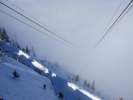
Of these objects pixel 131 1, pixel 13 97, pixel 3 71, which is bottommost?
pixel 131 1

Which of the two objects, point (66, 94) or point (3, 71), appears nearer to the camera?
point (3, 71)

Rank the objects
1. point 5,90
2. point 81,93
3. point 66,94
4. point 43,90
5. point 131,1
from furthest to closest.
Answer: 1. point 81,93
2. point 66,94
3. point 43,90
4. point 5,90
5. point 131,1

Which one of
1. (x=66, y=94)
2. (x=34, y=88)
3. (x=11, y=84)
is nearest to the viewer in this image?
(x=11, y=84)

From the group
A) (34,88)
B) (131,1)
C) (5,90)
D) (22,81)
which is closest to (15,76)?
(22,81)

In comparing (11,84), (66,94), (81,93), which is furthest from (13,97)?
(81,93)

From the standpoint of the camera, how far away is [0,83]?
54.1ft

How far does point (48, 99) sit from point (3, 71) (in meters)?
5.26

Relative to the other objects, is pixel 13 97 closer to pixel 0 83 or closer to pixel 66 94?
pixel 0 83

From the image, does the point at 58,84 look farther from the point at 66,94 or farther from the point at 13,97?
the point at 13,97

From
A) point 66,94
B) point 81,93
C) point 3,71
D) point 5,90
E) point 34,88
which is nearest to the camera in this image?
point 5,90

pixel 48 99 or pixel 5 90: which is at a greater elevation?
pixel 48 99

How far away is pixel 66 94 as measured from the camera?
3572 cm

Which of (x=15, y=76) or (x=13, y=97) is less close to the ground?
(x=15, y=76)

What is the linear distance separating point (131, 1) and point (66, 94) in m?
32.0
